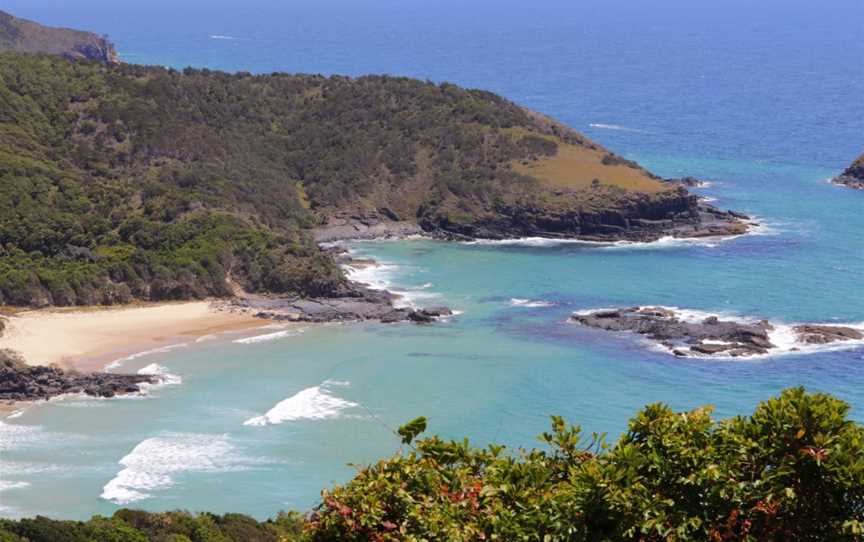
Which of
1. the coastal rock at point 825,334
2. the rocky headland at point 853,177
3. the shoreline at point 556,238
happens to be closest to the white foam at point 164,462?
the coastal rock at point 825,334

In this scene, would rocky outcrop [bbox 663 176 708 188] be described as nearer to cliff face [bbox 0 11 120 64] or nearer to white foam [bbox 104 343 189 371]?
white foam [bbox 104 343 189 371]

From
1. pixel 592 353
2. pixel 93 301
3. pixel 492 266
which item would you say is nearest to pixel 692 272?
pixel 492 266

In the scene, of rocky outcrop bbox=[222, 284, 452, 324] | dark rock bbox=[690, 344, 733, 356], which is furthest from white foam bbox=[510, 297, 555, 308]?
dark rock bbox=[690, 344, 733, 356]

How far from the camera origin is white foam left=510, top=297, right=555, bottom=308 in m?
66.4

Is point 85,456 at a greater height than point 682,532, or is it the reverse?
point 682,532

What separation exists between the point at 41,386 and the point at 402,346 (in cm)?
1457

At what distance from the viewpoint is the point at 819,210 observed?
285 ft

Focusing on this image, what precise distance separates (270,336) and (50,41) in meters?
87.8

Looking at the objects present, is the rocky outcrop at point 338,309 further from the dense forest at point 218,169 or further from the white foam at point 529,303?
the white foam at point 529,303

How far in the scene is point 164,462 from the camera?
45.0 metres

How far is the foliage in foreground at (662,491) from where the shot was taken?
15.4 metres

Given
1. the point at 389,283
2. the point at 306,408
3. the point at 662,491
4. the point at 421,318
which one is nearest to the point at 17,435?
the point at 306,408

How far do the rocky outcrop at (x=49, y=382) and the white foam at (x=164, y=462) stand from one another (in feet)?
19.5

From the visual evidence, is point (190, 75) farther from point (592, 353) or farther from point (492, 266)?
point (592, 353)
